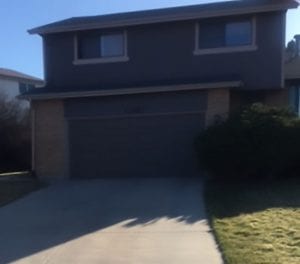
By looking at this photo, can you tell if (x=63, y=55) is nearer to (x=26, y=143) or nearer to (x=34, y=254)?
(x=26, y=143)

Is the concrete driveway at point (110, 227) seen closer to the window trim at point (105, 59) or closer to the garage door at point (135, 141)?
the garage door at point (135, 141)

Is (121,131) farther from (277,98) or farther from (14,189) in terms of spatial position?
(277,98)

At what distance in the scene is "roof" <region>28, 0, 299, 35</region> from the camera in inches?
739

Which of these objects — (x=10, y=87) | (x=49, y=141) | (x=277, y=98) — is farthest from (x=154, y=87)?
(x=10, y=87)

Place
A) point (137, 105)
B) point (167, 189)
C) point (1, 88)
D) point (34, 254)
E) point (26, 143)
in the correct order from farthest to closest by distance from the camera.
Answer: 1. point (1, 88)
2. point (26, 143)
3. point (137, 105)
4. point (167, 189)
5. point (34, 254)

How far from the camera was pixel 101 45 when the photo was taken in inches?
808

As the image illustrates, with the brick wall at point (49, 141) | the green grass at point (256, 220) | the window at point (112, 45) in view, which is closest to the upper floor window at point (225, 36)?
the window at point (112, 45)

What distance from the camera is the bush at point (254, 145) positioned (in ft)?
50.5

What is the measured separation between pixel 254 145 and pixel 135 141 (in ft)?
15.3

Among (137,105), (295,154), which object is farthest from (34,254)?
(137,105)

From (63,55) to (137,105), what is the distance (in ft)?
13.1

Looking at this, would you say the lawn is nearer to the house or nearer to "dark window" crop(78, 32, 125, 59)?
the house

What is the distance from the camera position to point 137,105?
1866 centimetres

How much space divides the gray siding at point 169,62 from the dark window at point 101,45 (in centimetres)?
33
